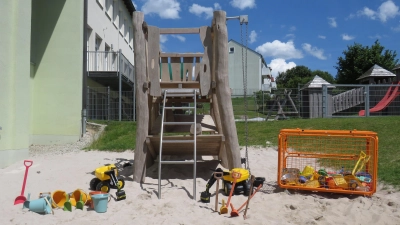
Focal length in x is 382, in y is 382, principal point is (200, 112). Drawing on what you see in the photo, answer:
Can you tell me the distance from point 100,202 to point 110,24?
18.5 m

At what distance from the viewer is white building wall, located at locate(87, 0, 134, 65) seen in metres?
17.8

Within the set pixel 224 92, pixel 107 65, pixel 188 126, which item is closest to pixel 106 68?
pixel 107 65

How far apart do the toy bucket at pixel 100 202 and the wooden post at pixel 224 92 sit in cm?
252

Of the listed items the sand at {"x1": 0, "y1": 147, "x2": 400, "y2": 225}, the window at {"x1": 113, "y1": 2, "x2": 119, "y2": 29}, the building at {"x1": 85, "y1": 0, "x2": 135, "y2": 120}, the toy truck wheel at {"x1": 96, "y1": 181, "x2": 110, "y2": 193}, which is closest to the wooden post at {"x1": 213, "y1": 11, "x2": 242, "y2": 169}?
the sand at {"x1": 0, "y1": 147, "x2": 400, "y2": 225}

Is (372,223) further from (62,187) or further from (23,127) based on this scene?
(23,127)

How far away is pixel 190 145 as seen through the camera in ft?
22.9

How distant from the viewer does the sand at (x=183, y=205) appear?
465 cm

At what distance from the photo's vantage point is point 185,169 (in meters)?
7.61

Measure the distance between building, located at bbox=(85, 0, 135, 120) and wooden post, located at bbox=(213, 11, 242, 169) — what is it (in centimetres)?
870

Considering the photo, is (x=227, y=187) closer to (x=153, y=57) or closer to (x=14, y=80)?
(x=153, y=57)

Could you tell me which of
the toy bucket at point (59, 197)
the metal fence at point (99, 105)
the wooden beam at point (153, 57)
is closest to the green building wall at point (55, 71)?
the metal fence at point (99, 105)

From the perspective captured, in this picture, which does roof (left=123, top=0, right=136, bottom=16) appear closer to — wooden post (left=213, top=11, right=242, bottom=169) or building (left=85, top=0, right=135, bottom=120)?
building (left=85, top=0, right=135, bottom=120)

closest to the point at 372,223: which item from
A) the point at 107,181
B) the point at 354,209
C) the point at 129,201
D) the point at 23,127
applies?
the point at 354,209

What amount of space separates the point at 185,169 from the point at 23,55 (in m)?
4.75
